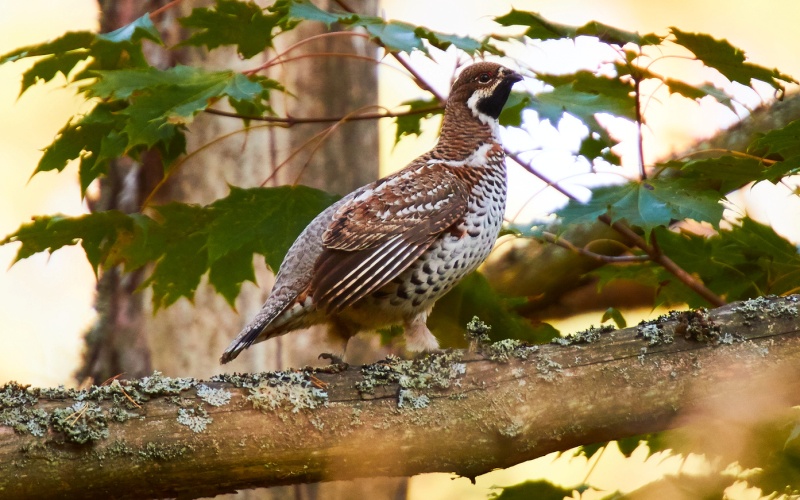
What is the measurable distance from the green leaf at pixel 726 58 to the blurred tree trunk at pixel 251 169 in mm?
2410

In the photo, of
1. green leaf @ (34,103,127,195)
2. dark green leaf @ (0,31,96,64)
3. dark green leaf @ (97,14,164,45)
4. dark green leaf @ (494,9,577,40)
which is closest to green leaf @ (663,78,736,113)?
dark green leaf @ (494,9,577,40)

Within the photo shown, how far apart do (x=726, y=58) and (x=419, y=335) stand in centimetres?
185

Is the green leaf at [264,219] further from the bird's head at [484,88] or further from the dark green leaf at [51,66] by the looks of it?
the bird's head at [484,88]

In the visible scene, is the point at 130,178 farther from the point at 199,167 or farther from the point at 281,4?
the point at 281,4

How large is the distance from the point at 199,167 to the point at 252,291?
0.85 metres

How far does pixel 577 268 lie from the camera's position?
5883mm

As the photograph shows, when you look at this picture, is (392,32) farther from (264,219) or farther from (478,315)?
(478,315)

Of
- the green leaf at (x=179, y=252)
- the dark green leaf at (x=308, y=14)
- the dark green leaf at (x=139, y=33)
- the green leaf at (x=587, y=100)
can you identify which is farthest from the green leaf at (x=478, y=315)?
the dark green leaf at (x=139, y=33)

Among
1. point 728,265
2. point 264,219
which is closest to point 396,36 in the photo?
point 264,219

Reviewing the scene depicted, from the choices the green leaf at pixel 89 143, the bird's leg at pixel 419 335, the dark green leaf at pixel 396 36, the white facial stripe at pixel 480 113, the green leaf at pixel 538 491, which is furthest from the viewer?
the white facial stripe at pixel 480 113

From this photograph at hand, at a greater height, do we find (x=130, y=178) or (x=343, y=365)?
(x=130, y=178)

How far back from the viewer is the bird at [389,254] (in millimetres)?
3848

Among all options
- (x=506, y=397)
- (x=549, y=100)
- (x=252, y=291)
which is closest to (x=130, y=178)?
(x=252, y=291)

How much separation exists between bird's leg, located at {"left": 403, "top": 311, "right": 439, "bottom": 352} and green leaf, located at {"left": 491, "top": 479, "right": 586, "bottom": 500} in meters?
0.79
